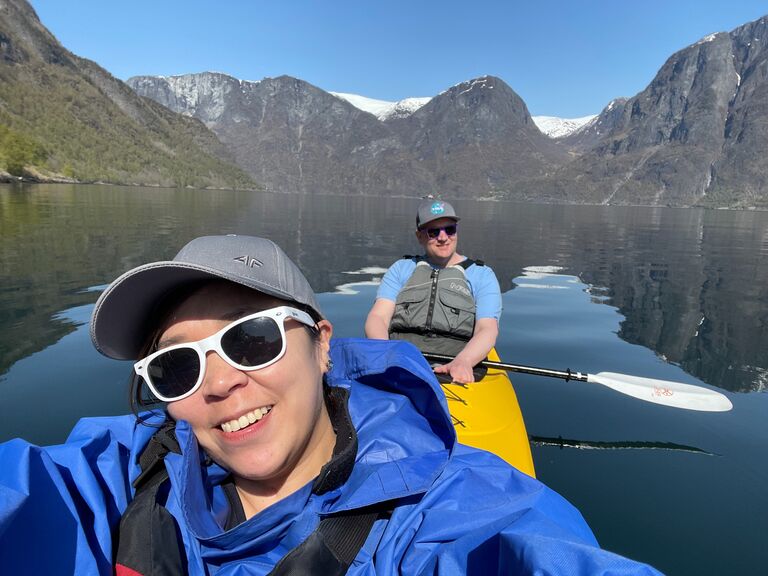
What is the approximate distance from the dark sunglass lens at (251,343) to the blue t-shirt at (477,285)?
4.06m

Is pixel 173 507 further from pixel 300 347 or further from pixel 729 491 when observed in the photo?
pixel 729 491

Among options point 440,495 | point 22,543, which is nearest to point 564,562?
point 440,495

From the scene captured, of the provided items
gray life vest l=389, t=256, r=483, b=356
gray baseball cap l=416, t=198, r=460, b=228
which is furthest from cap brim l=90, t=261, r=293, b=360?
gray baseball cap l=416, t=198, r=460, b=228

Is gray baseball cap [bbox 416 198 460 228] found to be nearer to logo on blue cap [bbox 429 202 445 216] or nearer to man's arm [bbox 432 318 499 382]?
logo on blue cap [bbox 429 202 445 216]

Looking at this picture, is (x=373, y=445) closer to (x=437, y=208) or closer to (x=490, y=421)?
(x=490, y=421)

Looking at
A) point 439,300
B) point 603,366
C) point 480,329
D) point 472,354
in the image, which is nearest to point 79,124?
point 439,300

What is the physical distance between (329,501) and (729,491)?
4.80 metres

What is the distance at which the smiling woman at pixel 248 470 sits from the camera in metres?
1.52

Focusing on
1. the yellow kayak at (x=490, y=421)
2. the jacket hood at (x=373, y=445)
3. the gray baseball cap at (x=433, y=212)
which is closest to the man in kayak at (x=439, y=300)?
the gray baseball cap at (x=433, y=212)

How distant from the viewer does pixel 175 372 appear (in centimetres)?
177

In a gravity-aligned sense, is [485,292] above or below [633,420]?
above

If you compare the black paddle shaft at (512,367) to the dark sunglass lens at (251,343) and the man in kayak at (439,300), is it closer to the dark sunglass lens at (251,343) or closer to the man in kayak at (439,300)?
the man in kayak at (439,300)

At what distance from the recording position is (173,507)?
1705 mm

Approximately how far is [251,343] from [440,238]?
4.51m
